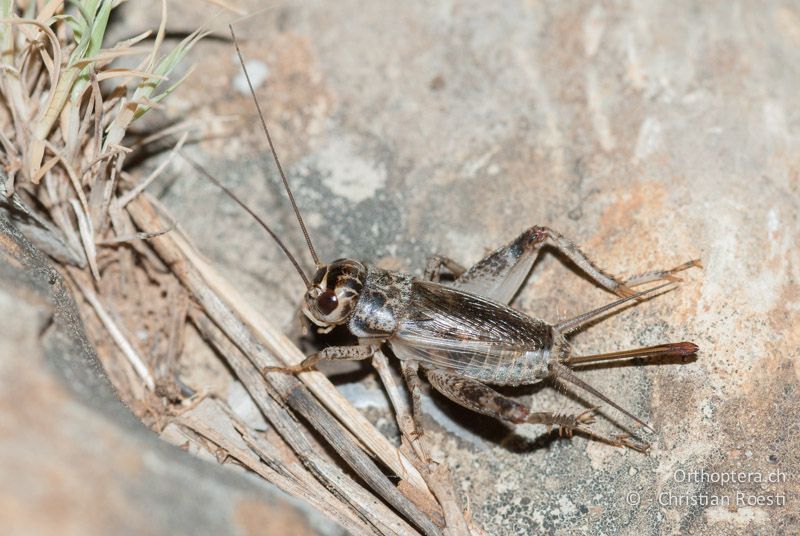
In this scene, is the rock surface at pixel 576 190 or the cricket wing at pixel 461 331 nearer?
the rock surface at pixel 576 190

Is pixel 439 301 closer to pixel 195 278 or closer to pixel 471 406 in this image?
pixel 471 406

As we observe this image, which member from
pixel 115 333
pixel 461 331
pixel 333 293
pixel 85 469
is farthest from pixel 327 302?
pixel 85 469

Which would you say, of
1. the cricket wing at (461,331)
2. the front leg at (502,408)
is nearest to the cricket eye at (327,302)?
the cricket wing at (461,331)

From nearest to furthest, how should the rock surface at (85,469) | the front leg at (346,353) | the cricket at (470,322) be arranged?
→ the rock surface at (85,469)
the cricket at (470,322)
the front leg at (346,353)

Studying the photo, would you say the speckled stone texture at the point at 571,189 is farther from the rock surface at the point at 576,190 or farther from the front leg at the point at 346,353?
the front leg at the point at 346,353

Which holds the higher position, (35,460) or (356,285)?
(35,460)

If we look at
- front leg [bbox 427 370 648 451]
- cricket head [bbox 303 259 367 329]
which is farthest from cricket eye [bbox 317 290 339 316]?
front leg [bbox 427 370 648 451]

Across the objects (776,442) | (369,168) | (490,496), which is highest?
(369,168)

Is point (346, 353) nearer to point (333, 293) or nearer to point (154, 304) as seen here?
point (333, 293)

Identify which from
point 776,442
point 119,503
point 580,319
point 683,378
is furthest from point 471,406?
point 119,503
